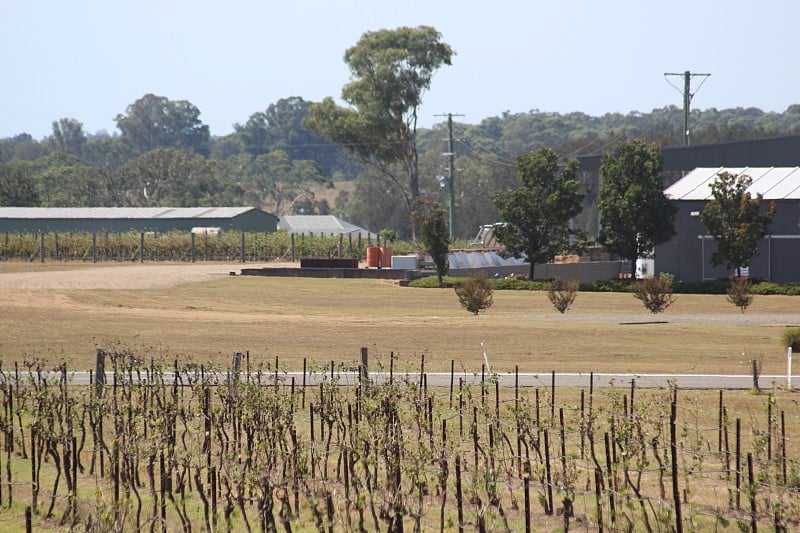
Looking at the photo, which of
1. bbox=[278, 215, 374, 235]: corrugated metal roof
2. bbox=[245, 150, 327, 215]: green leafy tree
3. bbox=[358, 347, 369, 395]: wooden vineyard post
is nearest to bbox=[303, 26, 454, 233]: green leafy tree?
bbox=[278, 215, 374, 235]: corrugated metal roof

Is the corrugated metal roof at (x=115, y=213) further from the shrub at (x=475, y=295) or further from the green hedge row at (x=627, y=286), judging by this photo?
the shrub at (x=475, y=295)

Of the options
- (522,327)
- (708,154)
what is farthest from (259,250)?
(522,327)

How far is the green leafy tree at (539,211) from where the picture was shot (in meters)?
57.8

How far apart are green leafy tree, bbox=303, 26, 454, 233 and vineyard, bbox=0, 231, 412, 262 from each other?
21457mm

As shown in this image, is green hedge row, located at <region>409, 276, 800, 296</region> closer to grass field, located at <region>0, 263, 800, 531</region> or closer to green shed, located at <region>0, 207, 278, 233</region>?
grass field, located at <region>0, 263, 800, 531</region>

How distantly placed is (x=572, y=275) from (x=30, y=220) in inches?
1980

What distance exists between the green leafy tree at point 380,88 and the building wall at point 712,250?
1868 inches

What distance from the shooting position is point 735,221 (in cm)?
5150

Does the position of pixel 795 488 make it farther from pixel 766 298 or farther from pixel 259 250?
pixel 259 250

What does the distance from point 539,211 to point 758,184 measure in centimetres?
1153

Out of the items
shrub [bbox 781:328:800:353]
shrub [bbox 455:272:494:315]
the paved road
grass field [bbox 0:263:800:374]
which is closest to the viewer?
the paved road

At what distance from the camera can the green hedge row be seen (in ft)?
159

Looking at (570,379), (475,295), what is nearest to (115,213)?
(475,295)

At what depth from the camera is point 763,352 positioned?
28.3 meters
